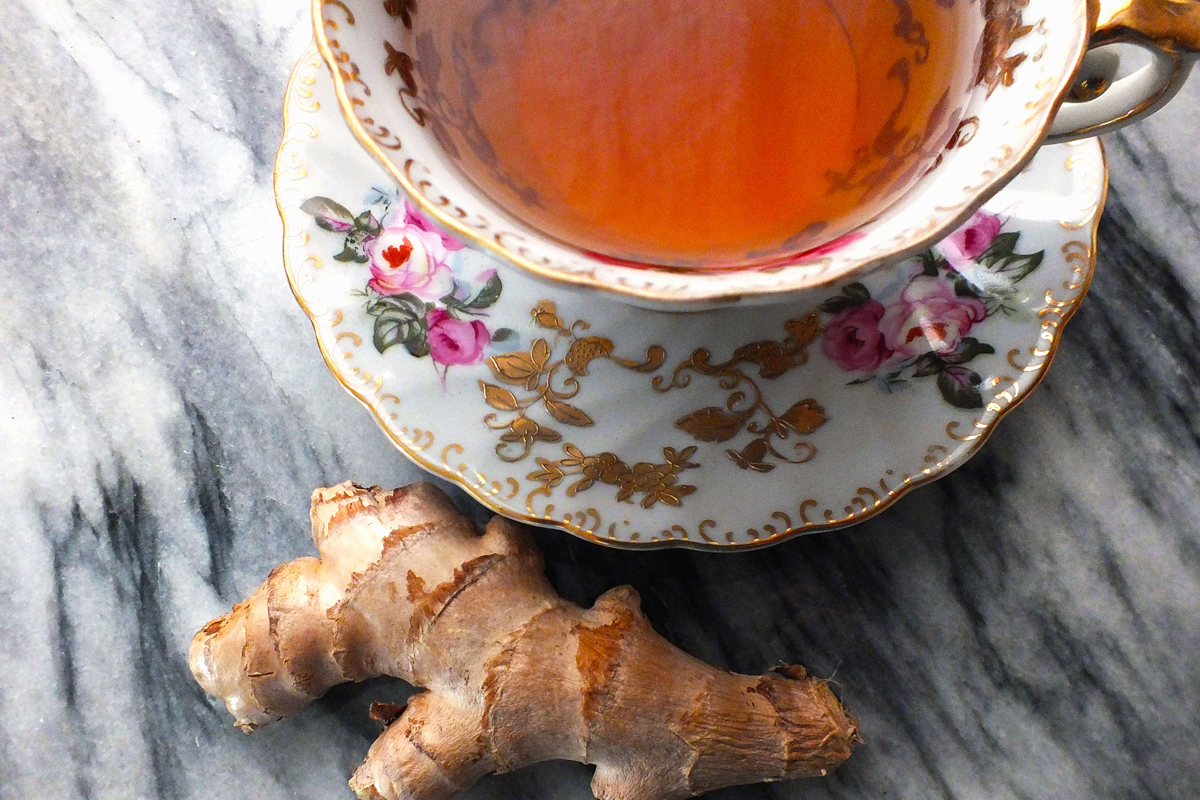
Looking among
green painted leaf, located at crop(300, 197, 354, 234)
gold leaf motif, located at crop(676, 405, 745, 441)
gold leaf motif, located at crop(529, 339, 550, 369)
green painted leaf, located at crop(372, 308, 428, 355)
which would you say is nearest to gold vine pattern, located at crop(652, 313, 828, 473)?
gold leaf motif, located at crop(676, 405, 745, 441)

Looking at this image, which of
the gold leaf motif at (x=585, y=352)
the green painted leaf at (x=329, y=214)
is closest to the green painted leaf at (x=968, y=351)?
the gold leaf motif at (x=585, y=352)

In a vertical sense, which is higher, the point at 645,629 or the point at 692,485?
the point at 692,485

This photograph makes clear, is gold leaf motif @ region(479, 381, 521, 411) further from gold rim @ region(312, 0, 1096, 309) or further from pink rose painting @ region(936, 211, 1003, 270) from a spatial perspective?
pink rose painting @ region(936, 211, 1003, 270)

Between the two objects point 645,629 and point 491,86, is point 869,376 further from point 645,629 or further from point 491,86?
point 491,86

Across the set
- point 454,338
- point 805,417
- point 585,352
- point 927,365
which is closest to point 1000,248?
point 927,365

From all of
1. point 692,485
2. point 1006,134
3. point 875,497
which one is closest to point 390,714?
point 692,485

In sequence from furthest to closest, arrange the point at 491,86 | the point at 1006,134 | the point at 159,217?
the point at 159,217 < the point at 491,86 < the point at 1006,134
